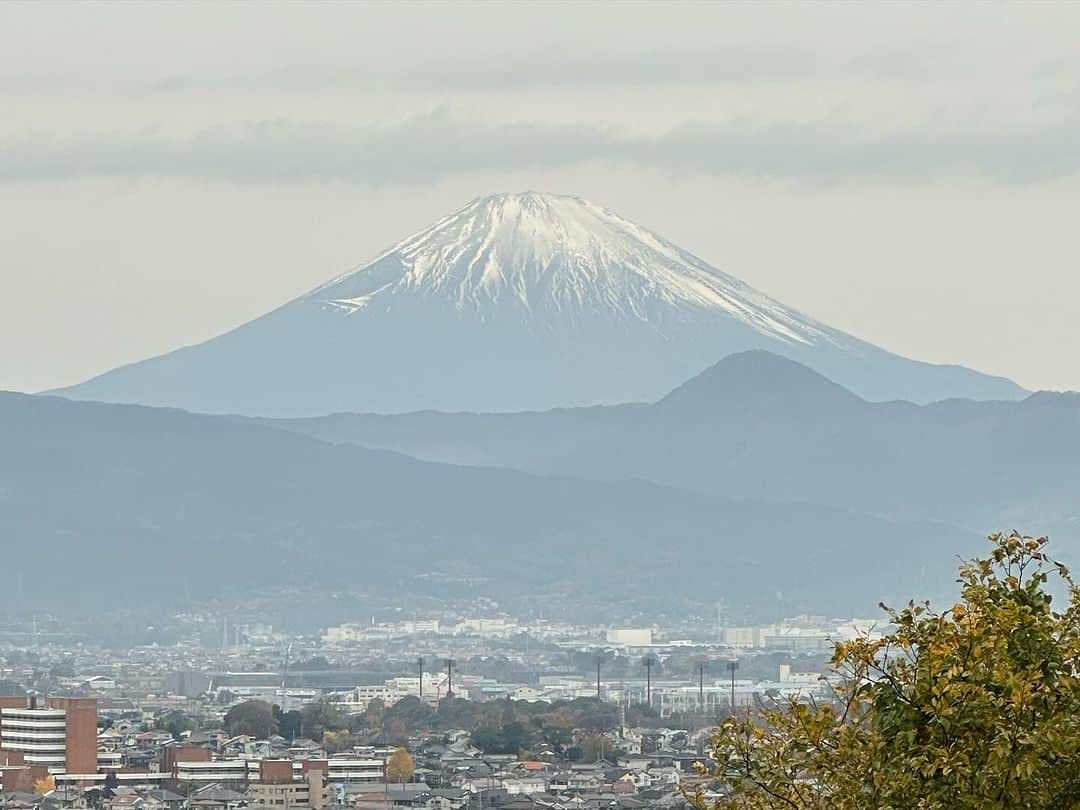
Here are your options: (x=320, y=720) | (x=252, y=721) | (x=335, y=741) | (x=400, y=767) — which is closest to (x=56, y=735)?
(x=400, y=767)

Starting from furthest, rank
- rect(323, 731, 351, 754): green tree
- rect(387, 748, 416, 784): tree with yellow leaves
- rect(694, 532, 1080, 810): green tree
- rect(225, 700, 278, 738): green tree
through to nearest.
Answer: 1. rect(225, 700, 278, 738): green tree
2. rect(323, 731, 351, 754): green tree
3. rect(387, 748, 416, 784): tree with yellow leaves
4. rect(694, 532, 1080, 810): green tree

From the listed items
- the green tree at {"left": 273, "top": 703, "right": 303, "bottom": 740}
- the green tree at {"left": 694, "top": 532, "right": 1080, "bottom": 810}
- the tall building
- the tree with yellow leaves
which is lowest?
the green tree at {"left": 694, "top": 532, "right": 1080, "bottom": 810}

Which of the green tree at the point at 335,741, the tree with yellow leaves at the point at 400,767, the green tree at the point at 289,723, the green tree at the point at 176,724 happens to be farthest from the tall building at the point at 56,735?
the green tree at the point at 289,723

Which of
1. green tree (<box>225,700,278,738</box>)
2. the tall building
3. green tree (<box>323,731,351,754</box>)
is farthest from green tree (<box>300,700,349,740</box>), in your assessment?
the tall building

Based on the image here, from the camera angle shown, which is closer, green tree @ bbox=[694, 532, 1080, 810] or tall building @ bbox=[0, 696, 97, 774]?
green tree @ bbox=[694, 532, 1080, 810]

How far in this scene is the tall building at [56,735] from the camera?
78312mm

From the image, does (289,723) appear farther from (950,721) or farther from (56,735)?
(950,721)

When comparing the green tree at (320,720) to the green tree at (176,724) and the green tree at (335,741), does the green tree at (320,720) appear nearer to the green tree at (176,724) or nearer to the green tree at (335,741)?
the green tree at (335,741)

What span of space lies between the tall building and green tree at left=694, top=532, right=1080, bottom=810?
210ft

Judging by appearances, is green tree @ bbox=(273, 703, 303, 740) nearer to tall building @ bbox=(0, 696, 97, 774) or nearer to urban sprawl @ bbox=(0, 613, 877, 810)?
urban sprawl @ bbox=(0, 613, 877, 810)

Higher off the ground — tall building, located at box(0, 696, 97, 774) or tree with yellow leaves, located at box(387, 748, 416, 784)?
tall building, located at box(0, 696, 97, 774)

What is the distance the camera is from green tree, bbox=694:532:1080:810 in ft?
40.3

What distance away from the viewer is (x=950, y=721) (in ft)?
40.9

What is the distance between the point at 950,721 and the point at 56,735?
69.8m
